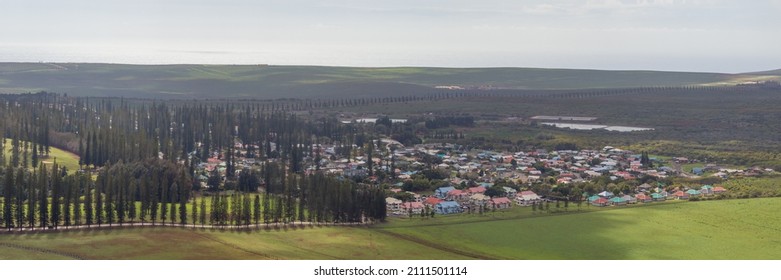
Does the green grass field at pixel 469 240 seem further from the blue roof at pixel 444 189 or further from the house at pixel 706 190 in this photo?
the blue roof at pixel 444 189

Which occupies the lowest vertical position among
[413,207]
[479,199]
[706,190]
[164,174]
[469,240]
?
[413,207]

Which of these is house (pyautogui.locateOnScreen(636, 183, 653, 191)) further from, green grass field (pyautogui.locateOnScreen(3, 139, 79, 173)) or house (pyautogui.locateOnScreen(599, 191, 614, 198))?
green grass field (pyautogui.locateOnScreen(3, 139, 79, 173))

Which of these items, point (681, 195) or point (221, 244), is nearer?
point (221, 244)

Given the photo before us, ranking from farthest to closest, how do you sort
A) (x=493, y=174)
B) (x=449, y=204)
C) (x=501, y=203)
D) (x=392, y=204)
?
(x=493, y=174), (x=501, y=203), (x=392, y=204), (x=449, y=204)

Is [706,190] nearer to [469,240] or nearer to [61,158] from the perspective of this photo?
[469,240]

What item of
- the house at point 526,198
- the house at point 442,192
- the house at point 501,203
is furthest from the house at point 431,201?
the house at point 526,198

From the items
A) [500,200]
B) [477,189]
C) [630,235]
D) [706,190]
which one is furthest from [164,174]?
[706,190]

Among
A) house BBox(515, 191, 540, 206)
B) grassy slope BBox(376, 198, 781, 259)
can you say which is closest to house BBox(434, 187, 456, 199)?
house BBox(515, 191, 540, 206)
